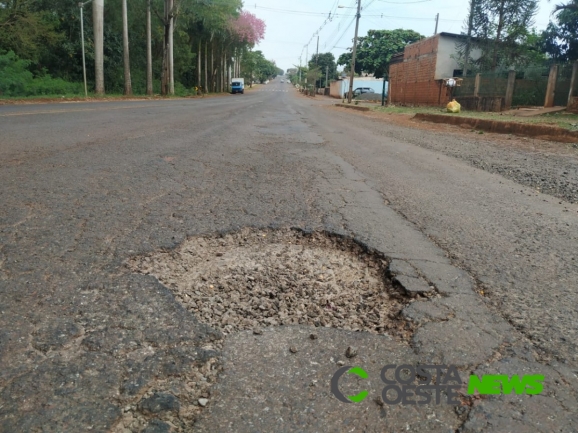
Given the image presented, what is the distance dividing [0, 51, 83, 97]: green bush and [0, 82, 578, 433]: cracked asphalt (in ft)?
70.0

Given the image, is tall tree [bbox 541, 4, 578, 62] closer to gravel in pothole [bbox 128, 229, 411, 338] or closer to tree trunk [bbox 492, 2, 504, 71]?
tree trunk [bbox 492, 2, 504, 71]

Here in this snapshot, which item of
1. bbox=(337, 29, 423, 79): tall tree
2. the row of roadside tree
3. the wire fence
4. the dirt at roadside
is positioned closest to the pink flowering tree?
the row of roadside tree

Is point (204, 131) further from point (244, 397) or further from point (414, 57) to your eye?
point (414, 57)

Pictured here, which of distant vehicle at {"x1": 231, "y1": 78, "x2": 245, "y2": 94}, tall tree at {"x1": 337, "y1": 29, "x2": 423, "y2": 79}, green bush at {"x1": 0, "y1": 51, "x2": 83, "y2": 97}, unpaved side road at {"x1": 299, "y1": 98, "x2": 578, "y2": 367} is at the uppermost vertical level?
tall tree at {"x1": 337, "y1": 29, "x2": 423, "y2": 79}

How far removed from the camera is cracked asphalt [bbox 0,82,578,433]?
4.66ft

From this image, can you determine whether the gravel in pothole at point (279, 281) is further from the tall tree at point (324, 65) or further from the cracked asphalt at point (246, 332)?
the tall tree at point (324, 65)

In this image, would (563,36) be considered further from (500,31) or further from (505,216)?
(505,216)

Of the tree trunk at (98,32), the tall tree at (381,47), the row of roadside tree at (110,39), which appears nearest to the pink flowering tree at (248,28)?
the row of roadside tree at (110,39)

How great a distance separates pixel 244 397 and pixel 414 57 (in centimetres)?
3330

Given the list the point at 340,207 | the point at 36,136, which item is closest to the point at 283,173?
the point at 340,207

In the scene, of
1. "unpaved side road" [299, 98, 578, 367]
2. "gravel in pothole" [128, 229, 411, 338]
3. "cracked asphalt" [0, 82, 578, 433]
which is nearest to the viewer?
"cracked asphalt" [0, 82, 578, 433]

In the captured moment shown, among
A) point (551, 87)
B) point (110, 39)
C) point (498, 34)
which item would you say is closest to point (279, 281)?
point (551, 87)

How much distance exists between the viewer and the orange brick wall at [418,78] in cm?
2739

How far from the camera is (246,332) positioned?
73.4 inches
